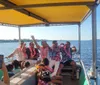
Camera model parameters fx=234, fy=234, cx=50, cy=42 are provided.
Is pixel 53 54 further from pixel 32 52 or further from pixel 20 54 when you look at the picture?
pixel 32 52

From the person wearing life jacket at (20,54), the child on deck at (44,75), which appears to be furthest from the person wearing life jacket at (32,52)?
the child on deck at (44,75)

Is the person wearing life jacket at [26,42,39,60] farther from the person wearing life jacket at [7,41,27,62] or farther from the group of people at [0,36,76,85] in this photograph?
the person wearing life jacket at [7,41,27,62]

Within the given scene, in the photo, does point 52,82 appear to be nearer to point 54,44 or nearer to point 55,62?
point 55,62

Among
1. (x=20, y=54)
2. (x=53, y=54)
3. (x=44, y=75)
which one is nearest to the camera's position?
(x=44, y=75)

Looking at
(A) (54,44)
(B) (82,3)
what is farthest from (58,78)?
(B) (82,3)

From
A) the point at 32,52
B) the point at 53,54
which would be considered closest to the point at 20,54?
the point at 32,52

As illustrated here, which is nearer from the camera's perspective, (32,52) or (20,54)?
(20,54)

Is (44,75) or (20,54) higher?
(20,54)

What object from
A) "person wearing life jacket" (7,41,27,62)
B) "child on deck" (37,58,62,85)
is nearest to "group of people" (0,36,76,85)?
"person wearing life jacket" (7,41,27,62)

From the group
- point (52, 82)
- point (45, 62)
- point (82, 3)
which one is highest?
point (82, 3)

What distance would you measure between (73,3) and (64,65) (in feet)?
11.7

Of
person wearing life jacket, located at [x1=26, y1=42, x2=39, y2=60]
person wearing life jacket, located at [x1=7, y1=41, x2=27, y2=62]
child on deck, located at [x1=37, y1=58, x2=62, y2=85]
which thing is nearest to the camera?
child on deck, located at [x1=37, y1=58, x2=62, y2=85]

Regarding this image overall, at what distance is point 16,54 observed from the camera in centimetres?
908

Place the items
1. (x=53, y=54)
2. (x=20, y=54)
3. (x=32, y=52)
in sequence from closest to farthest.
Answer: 1. (x=53, y=54)
2. (x=20, y=54)
3. (x=32, y=52)
